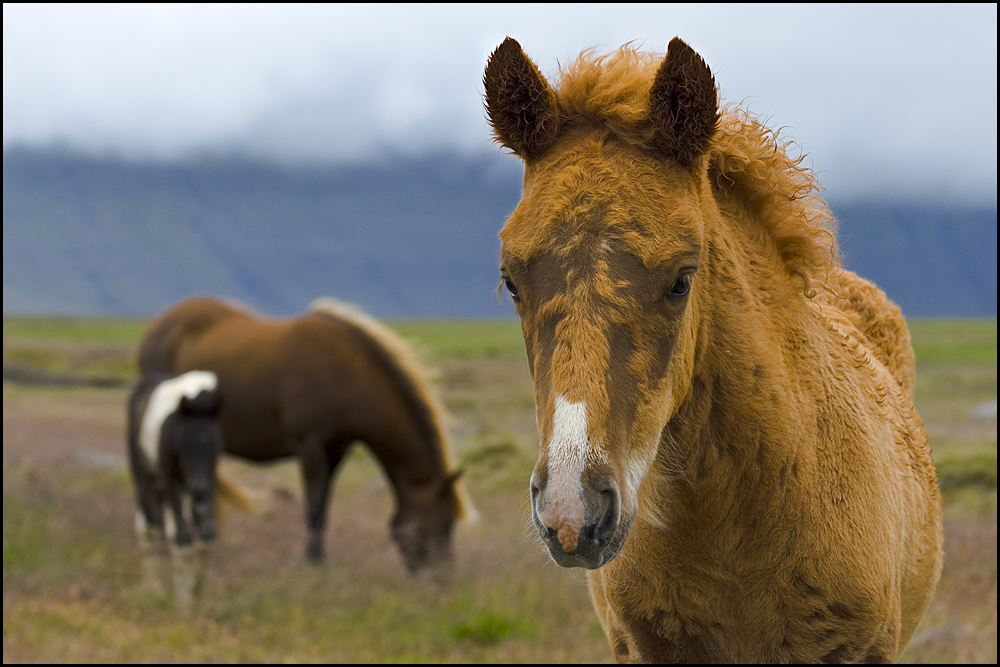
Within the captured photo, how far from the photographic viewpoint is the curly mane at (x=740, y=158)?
2264 mm

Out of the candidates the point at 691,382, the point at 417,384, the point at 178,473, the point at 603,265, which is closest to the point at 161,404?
the point at 178,473

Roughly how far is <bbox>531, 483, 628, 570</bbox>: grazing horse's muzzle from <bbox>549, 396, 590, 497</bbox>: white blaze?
0.09 ft

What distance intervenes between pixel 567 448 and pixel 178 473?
22.0 feet

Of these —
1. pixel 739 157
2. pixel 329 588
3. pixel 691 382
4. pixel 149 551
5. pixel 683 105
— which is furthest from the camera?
pixel 149 551

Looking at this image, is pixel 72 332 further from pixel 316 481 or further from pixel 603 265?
pixel 603 265

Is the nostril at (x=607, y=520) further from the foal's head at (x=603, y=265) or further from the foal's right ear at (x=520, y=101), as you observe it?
the foal's right ear at (x=520, y=101)

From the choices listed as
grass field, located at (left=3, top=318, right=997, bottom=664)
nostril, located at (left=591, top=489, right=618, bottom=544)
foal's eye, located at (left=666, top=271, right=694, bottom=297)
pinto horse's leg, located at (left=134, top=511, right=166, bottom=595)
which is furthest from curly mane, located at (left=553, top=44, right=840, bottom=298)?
pinto horse's leg, located at (left=134, top=511, right=166, bottom=595)

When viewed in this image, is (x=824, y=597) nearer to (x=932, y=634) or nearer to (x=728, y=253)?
(x=728, y=253)

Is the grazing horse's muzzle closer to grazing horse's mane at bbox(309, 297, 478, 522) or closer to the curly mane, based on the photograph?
the curly mane

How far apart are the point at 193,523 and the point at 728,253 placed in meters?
7.14

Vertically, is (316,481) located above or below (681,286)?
below

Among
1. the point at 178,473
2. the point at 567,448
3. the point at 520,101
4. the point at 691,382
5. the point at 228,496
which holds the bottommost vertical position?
the point at 228,496

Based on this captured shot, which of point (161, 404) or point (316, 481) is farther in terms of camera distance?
point (316, 481)

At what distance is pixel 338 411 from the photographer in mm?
8930
